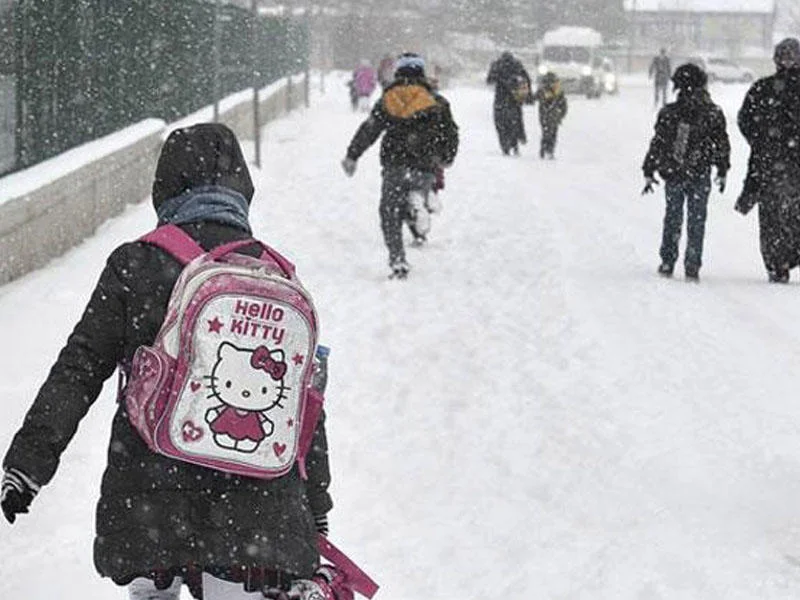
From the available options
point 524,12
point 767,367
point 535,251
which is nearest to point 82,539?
point 767,367

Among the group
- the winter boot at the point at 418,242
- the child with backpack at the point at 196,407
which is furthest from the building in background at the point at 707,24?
the child with backpack at the point at 196,407

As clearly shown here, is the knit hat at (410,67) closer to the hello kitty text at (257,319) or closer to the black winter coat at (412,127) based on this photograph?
the black winter coat at (412,127)

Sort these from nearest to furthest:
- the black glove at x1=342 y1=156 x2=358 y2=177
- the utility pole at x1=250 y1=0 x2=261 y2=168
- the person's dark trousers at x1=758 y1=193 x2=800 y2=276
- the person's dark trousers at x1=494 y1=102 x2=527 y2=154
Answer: the person's dark trousers at x1=758 y1=193 x2=800 y2=276, the black glove at x1=342 y1=156 x2=358 y2=177, the utility pole at x1=250 y1=0 x2=261 y2=168, the person's dark trousers at x1=494 y1=102 x2=527 y2=154

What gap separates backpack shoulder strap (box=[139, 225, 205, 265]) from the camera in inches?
130

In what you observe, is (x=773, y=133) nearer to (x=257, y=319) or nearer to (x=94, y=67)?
(x=94, y=67)

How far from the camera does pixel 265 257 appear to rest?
10.9 ft

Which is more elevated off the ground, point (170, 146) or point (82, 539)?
point (170, 146)

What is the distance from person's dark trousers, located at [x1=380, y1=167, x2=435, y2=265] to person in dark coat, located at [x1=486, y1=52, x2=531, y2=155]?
1312 centimetres

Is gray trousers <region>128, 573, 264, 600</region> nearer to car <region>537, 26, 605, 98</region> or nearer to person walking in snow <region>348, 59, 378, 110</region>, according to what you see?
person walking in snow <region>348, 59, 378, 110</region>

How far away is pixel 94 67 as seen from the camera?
14266 millimetres

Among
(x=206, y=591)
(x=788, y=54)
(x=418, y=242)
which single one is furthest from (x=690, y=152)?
(x=206, y=591)

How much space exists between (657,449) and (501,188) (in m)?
12.7

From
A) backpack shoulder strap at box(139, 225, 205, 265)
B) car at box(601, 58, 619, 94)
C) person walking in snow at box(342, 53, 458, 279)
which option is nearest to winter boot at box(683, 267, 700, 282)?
person walking in snow at box(342, 53, 458, 279)

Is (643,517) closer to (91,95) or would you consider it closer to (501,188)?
(91,95)
